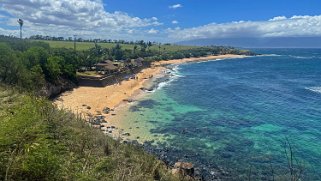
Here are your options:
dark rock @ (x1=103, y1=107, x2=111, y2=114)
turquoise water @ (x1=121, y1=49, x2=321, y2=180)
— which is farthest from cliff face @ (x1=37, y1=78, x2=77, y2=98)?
turquoise water @ (x1=121, y1=49, x2=321, y2=180)

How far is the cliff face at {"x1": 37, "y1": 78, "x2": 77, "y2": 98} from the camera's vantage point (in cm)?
6956

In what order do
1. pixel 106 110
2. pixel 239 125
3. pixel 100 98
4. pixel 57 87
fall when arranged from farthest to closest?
pixel 57 87 < pixel 100 98 < pixel 106 110 < pixel 239 125

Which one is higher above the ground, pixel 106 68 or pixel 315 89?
pixel 106 68

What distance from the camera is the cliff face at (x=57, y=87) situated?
6956 cm

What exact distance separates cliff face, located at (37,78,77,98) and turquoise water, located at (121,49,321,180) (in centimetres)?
1704

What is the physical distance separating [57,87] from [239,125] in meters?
40.8

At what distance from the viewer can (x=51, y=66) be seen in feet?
256

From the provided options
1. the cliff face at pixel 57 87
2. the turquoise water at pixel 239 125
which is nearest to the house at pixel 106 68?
the cliff face at pixel 57 87

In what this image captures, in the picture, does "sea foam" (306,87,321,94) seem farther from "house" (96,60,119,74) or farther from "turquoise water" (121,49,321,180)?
"house" (96,60,119,74)

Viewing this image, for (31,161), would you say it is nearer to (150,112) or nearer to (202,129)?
(202,129)

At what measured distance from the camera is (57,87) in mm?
77312

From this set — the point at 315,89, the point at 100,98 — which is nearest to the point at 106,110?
the point at 100,98

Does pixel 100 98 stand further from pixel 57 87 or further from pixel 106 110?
pixel 106 110

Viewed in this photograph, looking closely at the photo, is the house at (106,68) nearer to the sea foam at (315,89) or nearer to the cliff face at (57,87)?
the cliff face at (57,87)
